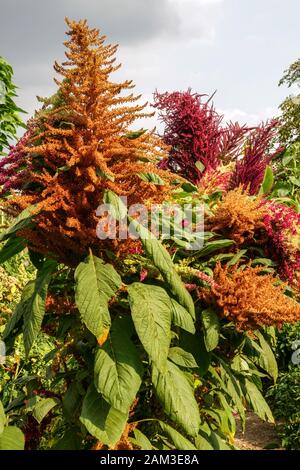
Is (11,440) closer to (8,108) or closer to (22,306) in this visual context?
(22,306)

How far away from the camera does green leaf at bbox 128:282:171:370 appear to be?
43.8 inches

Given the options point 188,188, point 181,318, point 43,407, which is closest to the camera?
point 181,318

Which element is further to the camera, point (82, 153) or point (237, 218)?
point (237, 218)

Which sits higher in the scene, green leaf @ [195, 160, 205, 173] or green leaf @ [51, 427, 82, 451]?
green leaf @ [195, 160, 205, 173]

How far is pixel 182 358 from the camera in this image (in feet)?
4.29

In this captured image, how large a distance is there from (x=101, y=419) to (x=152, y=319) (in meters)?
0.26

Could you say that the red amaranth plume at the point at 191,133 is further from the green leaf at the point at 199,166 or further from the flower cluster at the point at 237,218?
the flower cluster at the point at 237,218

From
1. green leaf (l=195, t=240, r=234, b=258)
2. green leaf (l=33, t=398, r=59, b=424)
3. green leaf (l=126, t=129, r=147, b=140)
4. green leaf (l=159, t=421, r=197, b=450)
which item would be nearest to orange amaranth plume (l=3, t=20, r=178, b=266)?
green leaf (l=126, t=129, r=147, b=140)

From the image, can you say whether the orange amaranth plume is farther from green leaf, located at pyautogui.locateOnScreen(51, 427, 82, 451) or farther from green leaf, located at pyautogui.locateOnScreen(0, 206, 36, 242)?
green leaf, located at pyautogui.locateOnScreen(51, 427, 82, 451)

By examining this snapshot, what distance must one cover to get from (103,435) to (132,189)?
0.59 metres

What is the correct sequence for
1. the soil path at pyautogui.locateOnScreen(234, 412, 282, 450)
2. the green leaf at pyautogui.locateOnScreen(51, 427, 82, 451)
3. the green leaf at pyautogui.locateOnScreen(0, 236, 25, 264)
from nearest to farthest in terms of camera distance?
the green leaf at pyautogui.locateOnScreen(51, 427, 82, 451) < the green leaf at pyautogui.locateOnScreen(0, 236, 25, 264) < the soil path at pyautogui.locateOnScreen(234, 412, 282, 450)

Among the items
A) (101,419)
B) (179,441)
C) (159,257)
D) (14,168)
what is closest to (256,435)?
(179,441)

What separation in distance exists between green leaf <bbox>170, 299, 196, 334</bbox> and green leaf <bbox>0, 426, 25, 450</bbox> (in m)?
0.48

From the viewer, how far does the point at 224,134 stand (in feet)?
6.68
